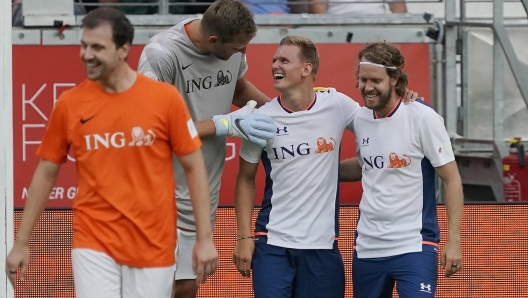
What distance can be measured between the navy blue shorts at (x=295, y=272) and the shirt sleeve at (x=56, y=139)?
142cm

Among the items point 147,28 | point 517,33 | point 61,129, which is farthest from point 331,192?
point 517,33

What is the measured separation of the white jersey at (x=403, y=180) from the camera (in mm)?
5164

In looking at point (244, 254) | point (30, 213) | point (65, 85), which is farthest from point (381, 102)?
point (65, 85)

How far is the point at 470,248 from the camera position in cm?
682

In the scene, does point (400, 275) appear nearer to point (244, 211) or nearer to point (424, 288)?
point (424, 288)

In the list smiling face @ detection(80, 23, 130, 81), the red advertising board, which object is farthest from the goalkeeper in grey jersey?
the red advertising board

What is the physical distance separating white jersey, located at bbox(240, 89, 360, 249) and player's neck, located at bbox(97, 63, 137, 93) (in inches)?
46.3

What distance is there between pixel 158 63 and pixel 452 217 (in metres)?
1.77

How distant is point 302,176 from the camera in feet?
17.7

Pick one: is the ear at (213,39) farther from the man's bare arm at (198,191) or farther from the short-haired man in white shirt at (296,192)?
the man's bare arm at (198,191)

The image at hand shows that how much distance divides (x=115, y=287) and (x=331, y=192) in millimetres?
1527

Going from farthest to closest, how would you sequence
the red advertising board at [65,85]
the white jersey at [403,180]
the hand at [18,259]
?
the red advertising board at [65,85]
the white jersey at [403,180]
the hand at [18,259]

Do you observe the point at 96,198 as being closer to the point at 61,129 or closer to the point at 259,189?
the point at 61,129

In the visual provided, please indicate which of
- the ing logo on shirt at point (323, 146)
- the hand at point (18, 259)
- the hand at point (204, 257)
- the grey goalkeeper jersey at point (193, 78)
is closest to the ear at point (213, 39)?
the grey goalkeeper jersey at point (193, 78)
